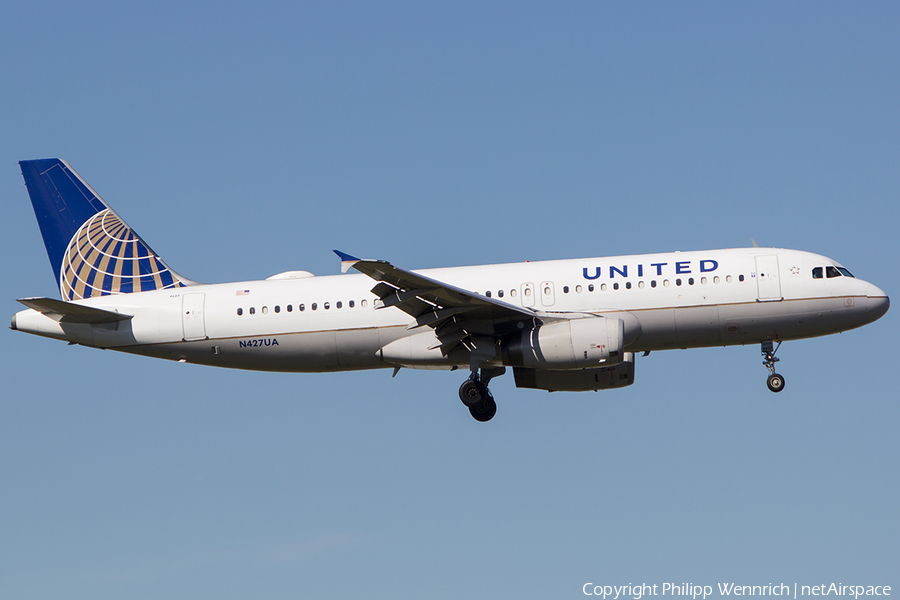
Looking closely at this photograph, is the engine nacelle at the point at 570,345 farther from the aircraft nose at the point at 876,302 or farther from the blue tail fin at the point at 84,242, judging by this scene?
the blue tail fin at the point at 84,242

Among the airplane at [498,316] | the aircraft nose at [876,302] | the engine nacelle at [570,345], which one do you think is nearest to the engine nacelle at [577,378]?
the airplane at [498,316]

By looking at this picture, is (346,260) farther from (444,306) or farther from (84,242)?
(84,242)

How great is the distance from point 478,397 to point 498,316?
305cm

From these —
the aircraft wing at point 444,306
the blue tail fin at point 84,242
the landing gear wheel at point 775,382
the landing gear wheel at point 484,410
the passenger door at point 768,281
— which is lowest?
the landing gear wheel at point 484,410

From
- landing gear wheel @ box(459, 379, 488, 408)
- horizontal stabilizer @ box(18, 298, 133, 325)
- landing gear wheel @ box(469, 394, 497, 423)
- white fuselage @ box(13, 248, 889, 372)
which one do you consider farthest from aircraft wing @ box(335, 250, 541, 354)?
horizontal stabilizer @ box(18, 298, 133, 325)

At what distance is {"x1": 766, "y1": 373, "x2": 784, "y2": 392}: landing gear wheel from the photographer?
31344mm

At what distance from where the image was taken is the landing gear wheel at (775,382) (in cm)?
3134

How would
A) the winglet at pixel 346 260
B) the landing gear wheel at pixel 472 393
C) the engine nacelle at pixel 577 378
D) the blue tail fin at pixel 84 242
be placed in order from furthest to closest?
the blue tail fin at pixel 84 242 → the engine nacelle at pixel 577 378 → the landing gear wheel at pixel 472 393 → the winglet at pixel 346 260

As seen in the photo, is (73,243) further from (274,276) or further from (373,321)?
(373,321)

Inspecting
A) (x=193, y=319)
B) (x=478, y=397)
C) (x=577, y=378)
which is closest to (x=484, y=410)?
(x=478, y=397)

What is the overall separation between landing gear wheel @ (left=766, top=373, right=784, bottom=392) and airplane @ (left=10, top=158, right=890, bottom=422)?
33mm

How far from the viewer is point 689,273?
30.4 m

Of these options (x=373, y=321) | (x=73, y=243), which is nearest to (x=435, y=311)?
(x=373, y=321)

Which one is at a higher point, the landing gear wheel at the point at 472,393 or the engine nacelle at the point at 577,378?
the engine nacelle at the point at 577,378
